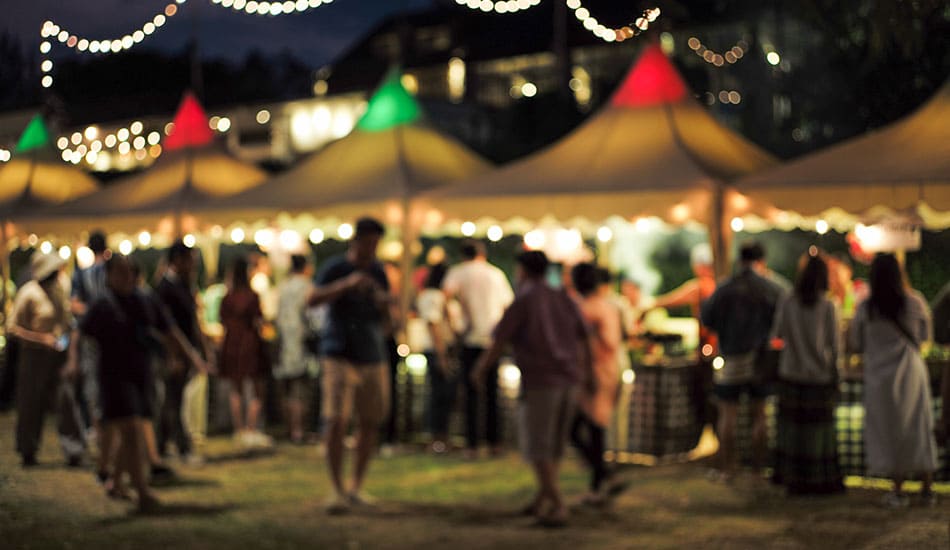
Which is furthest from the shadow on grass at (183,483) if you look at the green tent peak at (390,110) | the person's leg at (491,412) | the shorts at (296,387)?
the green tent peak at (390,110)

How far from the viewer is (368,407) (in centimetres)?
798

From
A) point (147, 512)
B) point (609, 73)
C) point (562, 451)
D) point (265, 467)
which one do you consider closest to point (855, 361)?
point (562, 451)

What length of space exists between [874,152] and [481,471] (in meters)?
4.06

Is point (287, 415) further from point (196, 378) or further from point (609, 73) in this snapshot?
point (609, 73)

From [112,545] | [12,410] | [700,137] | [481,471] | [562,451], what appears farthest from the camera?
[12,410]

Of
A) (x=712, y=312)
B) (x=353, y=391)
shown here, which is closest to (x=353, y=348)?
(x=353, y=391)

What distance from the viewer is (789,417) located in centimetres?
883

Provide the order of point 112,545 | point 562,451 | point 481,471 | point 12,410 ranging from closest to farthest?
1. point 112,545
2. point 562,451
3. point 481,471
4. point 12,410

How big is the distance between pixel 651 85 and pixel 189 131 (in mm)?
6470

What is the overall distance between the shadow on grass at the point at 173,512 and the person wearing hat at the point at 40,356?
205cm

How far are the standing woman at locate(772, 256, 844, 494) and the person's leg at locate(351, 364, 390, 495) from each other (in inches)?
112

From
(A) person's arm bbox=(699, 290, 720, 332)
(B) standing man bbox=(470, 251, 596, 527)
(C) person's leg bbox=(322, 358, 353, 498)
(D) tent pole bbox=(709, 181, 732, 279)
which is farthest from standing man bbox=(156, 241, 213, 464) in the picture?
(D) tent pole bbox=(709, 181, 732, 279)

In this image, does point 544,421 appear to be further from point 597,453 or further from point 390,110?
point 390,110

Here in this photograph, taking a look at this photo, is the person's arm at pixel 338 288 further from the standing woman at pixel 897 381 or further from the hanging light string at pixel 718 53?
the hanging light string at pixel 718 53
